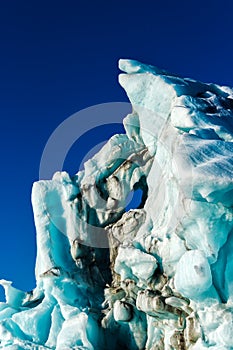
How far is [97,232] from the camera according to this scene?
12930 mm

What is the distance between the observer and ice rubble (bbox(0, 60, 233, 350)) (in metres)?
8.76

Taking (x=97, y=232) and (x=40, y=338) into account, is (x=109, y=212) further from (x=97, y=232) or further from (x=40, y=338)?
(x=40, y=338)

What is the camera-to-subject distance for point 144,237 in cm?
1088

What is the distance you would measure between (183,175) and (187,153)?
53 centimetres

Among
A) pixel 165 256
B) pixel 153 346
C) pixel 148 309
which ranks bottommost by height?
pixel 153 346

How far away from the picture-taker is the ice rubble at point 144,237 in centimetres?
876

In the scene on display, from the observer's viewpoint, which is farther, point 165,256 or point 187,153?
point 165,256

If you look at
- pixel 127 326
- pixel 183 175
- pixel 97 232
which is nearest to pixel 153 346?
pixel 127 326

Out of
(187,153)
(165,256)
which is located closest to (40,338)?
(165,256)

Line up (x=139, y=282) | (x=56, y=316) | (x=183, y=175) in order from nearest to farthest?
(x=183, y=175), (x=139, y=282), (x=56, y=316)

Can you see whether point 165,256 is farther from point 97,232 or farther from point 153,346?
point 97,232

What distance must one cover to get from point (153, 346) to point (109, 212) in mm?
3289

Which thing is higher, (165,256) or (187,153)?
(187,153)

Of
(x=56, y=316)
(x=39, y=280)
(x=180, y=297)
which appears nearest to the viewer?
(x=180, y=297)
